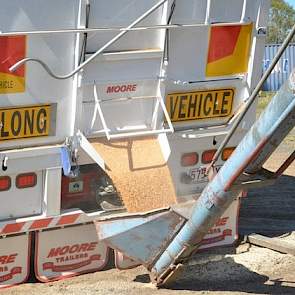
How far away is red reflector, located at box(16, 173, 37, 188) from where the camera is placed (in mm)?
5113

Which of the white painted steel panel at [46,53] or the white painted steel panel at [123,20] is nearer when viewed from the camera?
the white painted steel panel at [46,53]

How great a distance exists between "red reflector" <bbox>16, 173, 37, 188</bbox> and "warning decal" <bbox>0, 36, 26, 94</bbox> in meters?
0.63

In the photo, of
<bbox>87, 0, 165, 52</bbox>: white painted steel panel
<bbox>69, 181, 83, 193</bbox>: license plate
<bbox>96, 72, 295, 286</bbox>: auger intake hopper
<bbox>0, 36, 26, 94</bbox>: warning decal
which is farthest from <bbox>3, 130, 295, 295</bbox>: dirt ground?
<bbox>87, 0, 165, 52</bbox>: white painted steel panel

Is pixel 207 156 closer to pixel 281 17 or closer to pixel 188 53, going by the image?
pixel 188 53

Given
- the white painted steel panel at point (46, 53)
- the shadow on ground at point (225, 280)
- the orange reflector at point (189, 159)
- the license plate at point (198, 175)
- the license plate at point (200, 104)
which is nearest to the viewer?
the white painted steel panel at point (46, 53)

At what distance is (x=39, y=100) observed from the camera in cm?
495

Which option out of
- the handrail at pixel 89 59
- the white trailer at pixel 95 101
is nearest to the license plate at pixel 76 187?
the white trailer at pixel 95 101

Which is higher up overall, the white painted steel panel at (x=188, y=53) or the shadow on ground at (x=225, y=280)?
the white painted steel panel at (x=188, y=53)

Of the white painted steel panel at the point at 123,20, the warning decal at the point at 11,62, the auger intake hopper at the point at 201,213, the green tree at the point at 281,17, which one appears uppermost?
the green tree at the point at 281,17

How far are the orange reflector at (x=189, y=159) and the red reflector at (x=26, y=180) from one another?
1266mm

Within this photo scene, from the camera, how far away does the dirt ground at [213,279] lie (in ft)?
17.6

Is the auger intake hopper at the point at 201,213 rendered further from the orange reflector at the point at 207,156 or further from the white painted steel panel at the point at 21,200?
the orange reflector at the point at 207,156

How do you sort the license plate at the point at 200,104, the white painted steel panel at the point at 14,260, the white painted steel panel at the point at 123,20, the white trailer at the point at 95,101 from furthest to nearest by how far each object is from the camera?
the license plate at the point at 200,104 < the white painted steel panel at the point at 14,260 < the white painted steel panel at the point at 123,20 < the white trailer at the point at 95,101

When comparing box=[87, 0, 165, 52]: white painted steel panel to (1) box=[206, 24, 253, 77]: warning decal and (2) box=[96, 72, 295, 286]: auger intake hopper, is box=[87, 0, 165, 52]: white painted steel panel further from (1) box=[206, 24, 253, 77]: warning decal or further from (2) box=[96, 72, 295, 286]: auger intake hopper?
(2) box=[96, 72, 295, 286]: auger intake hopper
